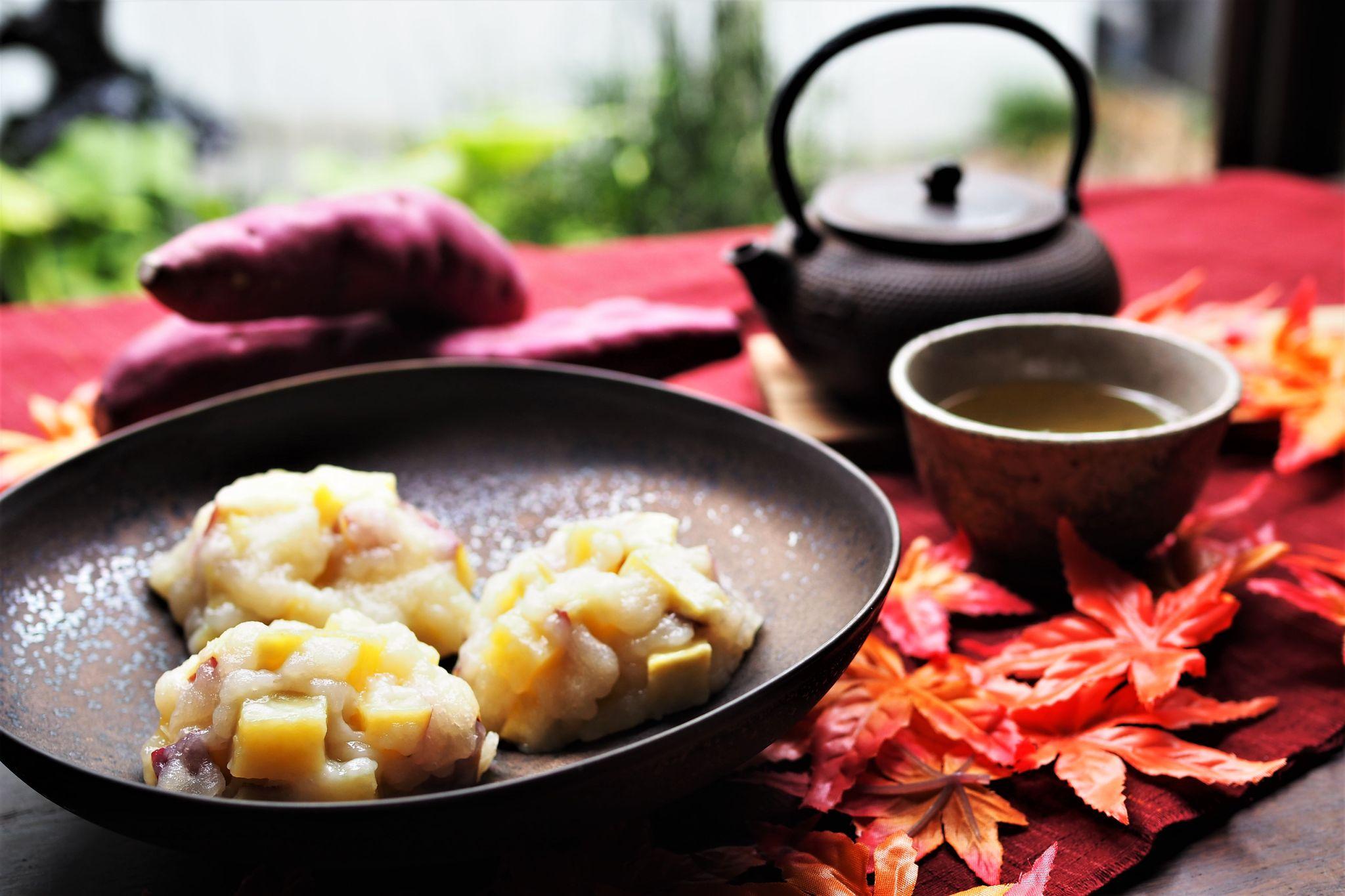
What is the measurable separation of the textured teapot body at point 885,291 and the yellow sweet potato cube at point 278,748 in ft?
2.57

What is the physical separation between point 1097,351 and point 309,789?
85cm

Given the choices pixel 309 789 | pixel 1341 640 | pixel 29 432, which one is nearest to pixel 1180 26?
pixel 1341 640

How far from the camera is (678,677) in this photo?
80cm

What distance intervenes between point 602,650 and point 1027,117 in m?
3.93

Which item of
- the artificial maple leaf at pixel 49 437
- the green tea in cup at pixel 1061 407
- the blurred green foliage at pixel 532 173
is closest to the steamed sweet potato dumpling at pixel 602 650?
the green tea in cup at pixel 1061 407

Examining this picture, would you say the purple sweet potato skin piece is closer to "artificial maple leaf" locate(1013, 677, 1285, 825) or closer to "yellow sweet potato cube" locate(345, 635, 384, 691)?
"yellow sweet potato cube" locate(345, 635, 384, 691)

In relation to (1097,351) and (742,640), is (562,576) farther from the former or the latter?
(1097,351)

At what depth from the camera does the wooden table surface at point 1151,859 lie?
0.75 meters

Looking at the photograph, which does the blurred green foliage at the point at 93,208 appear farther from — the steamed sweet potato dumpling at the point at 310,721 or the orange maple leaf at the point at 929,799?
the orange maple leaf at the point at 929,799

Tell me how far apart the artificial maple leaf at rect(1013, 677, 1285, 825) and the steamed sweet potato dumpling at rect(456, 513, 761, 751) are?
0.24 m

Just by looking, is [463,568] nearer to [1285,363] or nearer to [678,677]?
[678,677]

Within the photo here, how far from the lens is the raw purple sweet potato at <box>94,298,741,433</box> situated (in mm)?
1295

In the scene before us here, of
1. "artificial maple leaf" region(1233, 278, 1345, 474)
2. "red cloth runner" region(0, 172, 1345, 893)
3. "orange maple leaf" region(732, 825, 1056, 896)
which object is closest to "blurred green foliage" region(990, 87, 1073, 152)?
"red cloth runner" region(0, 172, 1345, 893)

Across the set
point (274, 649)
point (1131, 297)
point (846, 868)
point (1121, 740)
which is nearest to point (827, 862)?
point (846, 868)
